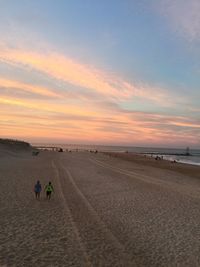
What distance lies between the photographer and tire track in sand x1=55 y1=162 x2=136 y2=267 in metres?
10.1

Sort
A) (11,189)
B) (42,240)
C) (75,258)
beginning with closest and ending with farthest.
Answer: (75,258), (42,240), (11,189)

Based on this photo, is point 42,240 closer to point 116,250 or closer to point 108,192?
point 116,250

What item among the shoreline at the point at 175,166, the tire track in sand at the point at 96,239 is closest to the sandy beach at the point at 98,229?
the tire track in sand at the point at 96,239

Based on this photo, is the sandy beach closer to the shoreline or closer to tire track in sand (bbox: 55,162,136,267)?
tire track in sand (bbox: 55,162,136,267)

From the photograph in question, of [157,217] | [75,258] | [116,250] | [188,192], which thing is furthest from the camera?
[188,192]

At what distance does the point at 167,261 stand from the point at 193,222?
570cm

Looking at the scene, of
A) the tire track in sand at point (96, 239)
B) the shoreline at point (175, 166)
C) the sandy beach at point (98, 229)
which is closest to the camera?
the tire track in sand at point (96, 239)

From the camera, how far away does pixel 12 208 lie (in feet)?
54.6

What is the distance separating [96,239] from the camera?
1212 cm

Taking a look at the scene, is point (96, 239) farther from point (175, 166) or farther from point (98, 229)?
point (175, 166)

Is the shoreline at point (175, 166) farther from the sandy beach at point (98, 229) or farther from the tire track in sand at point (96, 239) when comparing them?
the tire track in sand at point (96, 239)

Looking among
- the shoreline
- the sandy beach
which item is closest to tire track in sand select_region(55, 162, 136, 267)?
the sandy beach

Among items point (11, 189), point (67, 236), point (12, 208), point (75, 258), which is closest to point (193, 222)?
point (67, 236)

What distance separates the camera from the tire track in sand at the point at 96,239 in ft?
33.2
